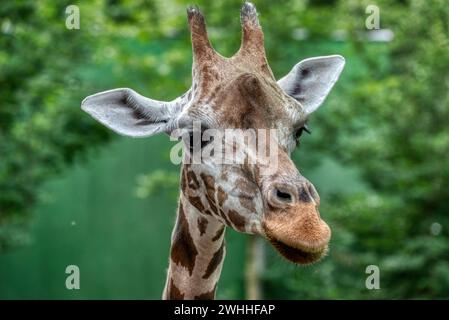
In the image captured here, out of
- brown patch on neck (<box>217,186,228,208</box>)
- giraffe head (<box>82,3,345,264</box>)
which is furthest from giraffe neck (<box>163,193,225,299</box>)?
brown patch on neck (<box>217,186,228,208</box>)

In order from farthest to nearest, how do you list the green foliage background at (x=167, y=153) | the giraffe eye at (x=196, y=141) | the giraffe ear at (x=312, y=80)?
the green foliage background at (x=167, y=153), the giraffe ear at (x=312, y=80), the giraffe eye at (x=196, y=141)

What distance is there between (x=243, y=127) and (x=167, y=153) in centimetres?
721

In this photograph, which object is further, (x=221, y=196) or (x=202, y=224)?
(x=202, y=224)

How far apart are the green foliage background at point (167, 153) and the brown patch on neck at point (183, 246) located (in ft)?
16.5

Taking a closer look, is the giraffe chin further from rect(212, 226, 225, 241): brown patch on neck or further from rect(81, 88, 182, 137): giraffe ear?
rect(81, 88, 182, 137): giraffe ear

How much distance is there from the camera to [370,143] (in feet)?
35.8

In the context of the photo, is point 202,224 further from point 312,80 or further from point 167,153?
point 167,153

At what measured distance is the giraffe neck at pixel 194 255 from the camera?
4848 mm

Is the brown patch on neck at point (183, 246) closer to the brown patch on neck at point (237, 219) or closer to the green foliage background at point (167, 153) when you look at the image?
the brown patch on neck at point (237, 219)

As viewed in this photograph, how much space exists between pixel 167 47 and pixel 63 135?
2.21 m

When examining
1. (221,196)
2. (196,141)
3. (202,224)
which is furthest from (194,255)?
(196,141)

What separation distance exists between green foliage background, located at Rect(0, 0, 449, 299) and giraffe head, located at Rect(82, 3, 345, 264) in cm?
524

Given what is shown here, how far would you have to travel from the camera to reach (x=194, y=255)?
4.90 m

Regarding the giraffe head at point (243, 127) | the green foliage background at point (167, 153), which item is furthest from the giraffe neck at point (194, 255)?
the green foliage background at point (167, 153)
